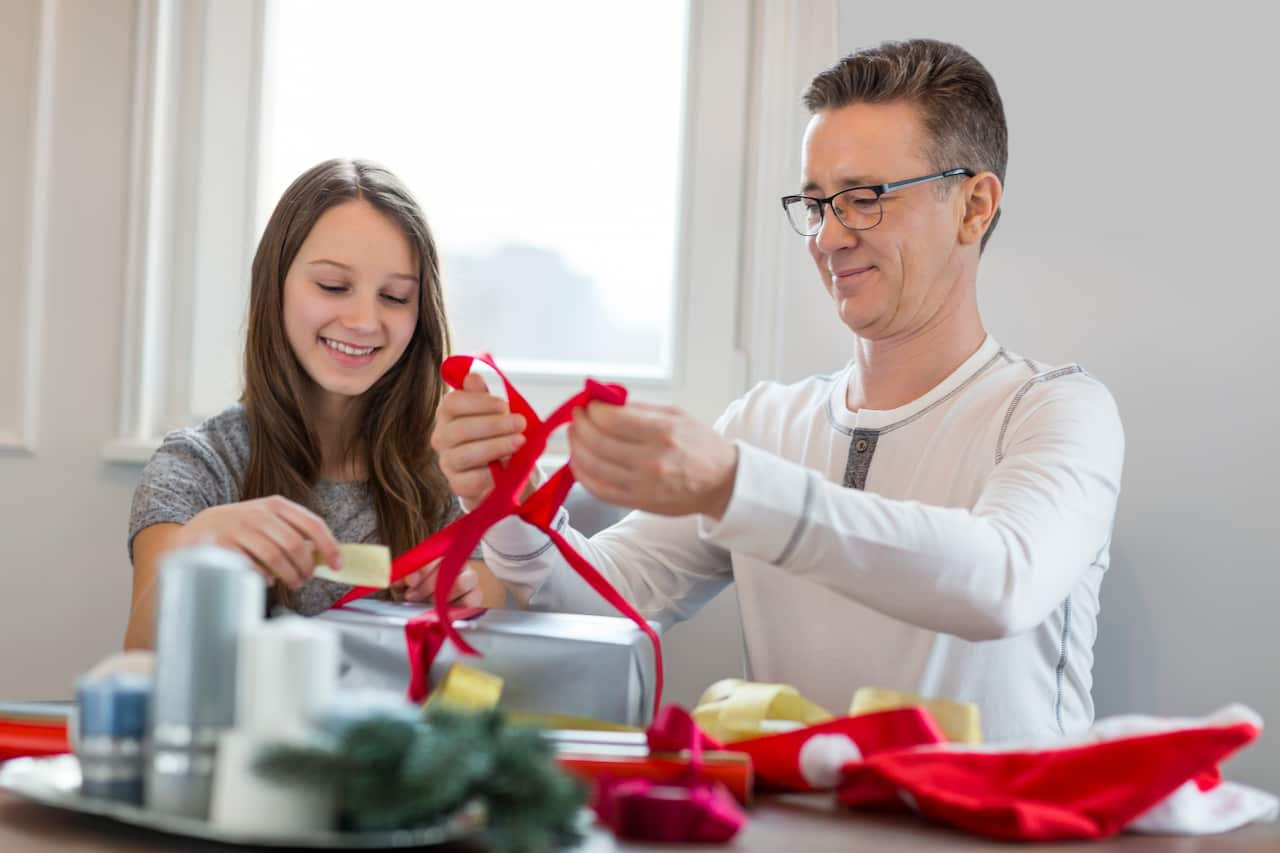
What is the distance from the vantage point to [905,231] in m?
1.46

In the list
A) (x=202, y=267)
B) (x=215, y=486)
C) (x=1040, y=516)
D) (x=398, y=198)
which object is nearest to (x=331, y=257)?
(x=398, y=198)

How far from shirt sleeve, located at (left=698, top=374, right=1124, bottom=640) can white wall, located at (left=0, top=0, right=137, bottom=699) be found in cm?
150

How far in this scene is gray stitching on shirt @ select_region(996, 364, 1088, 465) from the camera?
4.52 ft

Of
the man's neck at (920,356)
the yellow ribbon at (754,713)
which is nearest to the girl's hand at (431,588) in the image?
the yellow ribbon at (754,713)

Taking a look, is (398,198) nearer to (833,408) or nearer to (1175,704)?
(833,408)

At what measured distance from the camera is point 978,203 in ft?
4.98

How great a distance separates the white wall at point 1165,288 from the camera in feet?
5.59

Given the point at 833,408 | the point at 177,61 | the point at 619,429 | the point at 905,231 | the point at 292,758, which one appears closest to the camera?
the point at 292,758

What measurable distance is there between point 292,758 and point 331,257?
1.16 metres

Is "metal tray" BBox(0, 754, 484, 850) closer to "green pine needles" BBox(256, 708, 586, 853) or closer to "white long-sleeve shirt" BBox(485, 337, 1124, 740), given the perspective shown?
"green pine needles" BBox(256, 708, 586, 853)

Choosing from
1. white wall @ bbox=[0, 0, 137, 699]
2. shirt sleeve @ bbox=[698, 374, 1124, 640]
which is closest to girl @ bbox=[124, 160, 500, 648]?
white wall @ bbox=[0, 0, 137, 699]

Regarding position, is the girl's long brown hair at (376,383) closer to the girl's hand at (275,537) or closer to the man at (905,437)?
the man at (905,437)

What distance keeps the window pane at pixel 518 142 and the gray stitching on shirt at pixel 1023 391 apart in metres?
0.88

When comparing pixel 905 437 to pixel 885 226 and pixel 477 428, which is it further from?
pixel 477 428
